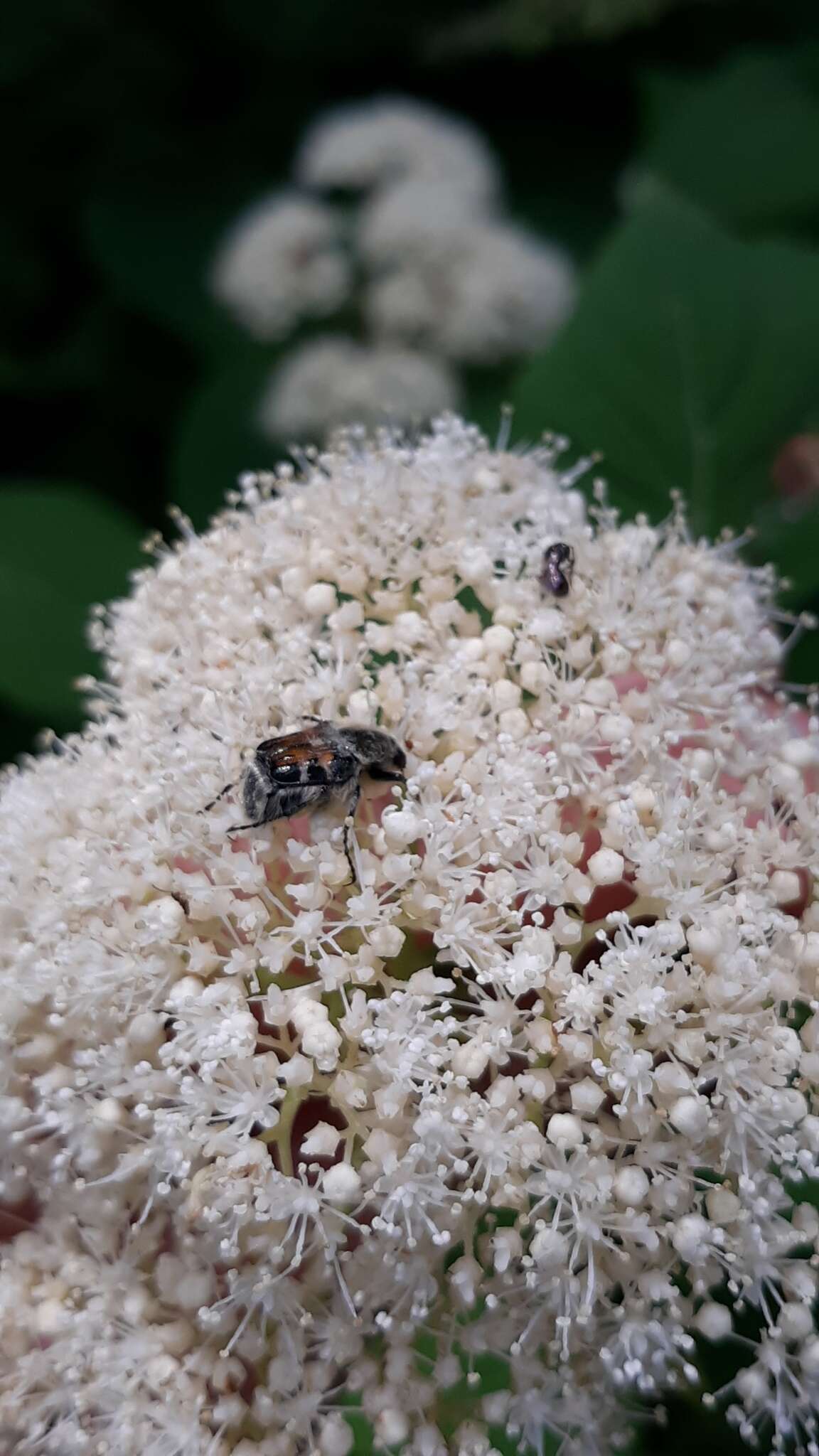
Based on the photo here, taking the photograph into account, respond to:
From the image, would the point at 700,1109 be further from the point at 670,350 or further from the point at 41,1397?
the point at 670,350

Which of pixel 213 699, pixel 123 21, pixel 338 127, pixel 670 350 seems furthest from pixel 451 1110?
pixel 123 21

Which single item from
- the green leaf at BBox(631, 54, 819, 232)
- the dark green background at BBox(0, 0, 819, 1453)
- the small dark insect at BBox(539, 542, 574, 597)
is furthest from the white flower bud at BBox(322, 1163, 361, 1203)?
the green leaf at BBox(631, 54, 819, 232)

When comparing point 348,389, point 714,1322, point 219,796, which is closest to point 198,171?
point 348,389

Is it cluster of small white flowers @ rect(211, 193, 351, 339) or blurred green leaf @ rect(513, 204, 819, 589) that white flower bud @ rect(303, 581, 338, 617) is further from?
cluster of small white flowers @ rect(211, 193, 351, 339)

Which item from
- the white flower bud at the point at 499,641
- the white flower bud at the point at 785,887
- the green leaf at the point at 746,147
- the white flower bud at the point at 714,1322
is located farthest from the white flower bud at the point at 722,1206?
the green leaf at the point at 746,147

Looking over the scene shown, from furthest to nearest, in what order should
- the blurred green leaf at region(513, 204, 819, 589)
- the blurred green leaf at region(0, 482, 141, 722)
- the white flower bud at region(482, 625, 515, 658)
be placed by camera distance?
the blurred green leaf at region(0, 482, 141, 722), the blurred green leaf at region(513, 204, 819, 589), the white flower bud at region(482, 625, 515, 658)

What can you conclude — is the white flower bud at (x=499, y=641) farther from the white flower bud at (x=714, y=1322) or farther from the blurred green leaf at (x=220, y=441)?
the blurred green leaf at (x=220, y=441)

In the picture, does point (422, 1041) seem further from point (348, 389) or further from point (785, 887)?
point (348, 389)
